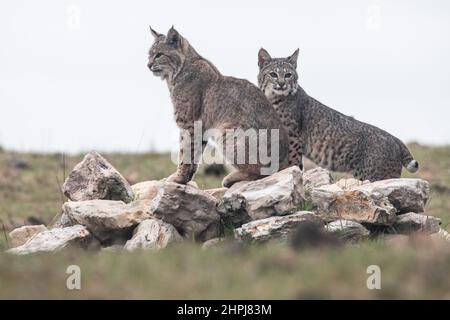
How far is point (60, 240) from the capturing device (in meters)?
11.0

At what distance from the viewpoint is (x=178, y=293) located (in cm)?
755

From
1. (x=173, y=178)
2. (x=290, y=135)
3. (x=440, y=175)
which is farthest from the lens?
(x=440, y=175)

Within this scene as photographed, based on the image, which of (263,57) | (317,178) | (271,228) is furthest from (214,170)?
(271,228)

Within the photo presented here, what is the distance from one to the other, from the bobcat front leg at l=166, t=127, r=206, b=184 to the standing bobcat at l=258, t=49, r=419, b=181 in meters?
2.16

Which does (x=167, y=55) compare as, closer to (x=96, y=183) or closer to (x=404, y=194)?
(x=96, y=183)

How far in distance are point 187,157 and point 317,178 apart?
6.78ft

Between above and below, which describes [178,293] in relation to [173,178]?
below

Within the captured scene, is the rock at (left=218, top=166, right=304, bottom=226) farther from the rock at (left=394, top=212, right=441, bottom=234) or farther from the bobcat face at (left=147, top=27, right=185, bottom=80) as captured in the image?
the bobcat face at (left=147, top=27, right=185, bottom=80)

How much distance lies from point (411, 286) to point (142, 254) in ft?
8.42

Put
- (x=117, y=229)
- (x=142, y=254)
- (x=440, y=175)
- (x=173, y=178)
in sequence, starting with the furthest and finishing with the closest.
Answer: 1. (x=440, y=175)
2. (x=173, y=178)
3. (x=117, y=229)
4. (x=142, y=254)

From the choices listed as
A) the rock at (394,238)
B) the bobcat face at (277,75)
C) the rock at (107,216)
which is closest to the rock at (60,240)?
the rock at (107,216)

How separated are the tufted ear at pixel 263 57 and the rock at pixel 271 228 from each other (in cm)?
435
